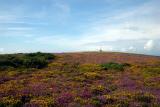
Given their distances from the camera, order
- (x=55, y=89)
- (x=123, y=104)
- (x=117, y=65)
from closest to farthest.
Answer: (x=123, y=104) < (x=55, y=89) < (x=117, y=65)

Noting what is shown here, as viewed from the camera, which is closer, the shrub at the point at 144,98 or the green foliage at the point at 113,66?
the shrub at the point at 144,98

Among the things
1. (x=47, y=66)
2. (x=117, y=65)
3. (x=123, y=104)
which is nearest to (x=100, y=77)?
(x=117, y=65)

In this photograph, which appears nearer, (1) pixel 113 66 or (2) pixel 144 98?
(2) pixel 144 98

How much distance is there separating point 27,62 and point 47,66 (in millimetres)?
2855

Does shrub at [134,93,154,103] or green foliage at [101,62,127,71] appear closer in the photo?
shrub at [134,93,154,103]

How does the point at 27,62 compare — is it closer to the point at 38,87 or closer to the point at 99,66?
the point at 99,66

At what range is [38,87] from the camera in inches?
876

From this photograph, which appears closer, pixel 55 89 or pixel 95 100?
pixel 95 100

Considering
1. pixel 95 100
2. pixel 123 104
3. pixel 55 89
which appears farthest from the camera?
pixel 55 89

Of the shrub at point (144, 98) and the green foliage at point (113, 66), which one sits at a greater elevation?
the green foliage at point (113, 66)

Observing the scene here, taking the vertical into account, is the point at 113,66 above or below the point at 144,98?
above

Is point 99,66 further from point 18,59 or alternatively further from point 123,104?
point 123,104

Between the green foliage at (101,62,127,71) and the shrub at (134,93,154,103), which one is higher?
the green foliage at (101,62,127,71)

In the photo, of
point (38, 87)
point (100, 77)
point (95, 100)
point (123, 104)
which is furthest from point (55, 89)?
point (100, 77)
